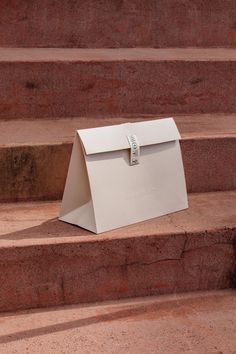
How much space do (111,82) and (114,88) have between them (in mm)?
19

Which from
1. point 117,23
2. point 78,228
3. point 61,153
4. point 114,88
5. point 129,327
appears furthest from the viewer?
point 117,23

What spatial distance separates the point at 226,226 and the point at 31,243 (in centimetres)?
45

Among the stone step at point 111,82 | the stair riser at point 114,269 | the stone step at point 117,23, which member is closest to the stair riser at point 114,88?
the stone step at point 111,82

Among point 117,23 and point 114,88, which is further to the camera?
point 117,23

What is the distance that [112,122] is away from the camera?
6.09 feet

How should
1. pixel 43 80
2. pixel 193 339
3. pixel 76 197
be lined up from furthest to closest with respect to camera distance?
1. pixel 43 80
2. pixel 76 197
3. pixel 193 339

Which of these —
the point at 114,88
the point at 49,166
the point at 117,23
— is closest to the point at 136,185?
the point at 49,166

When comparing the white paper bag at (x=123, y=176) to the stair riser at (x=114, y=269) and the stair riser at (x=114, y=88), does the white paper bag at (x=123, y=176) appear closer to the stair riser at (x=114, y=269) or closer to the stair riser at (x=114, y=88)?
the stair riser at (x=114, y=269)

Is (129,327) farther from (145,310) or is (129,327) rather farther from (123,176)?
(123,176)

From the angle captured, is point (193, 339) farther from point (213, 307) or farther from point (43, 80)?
point (43, 80)

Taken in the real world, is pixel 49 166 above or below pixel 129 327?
above

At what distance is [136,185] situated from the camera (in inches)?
60.8

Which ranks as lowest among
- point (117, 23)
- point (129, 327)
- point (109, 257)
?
point (129, 327)

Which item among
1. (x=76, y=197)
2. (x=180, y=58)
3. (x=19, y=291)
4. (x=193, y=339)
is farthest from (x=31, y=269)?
(x=180, y=58)
